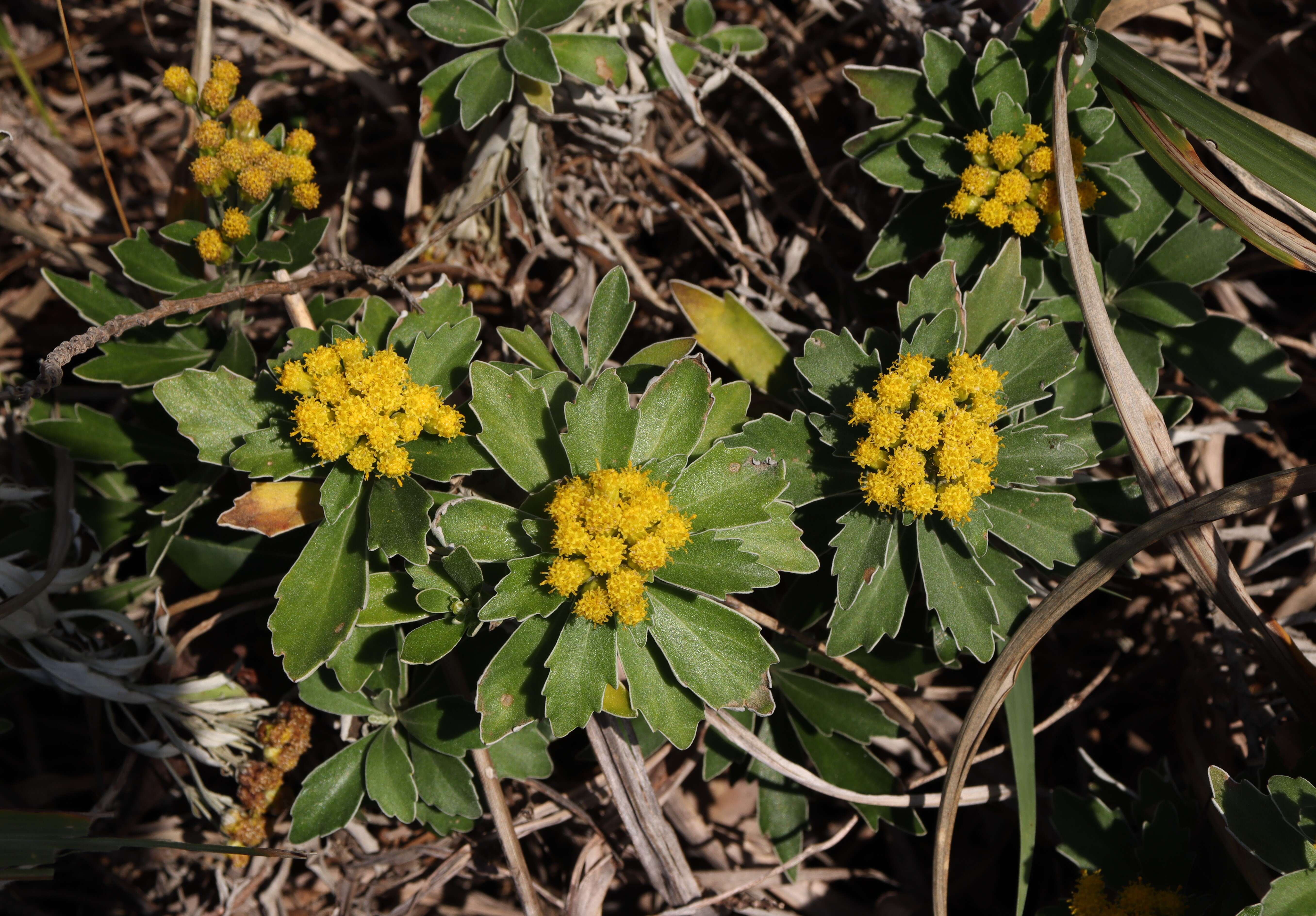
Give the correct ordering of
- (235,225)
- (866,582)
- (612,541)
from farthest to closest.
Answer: (235,225)
(866,582)
(612,541)

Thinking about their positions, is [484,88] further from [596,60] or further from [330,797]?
[330,797]

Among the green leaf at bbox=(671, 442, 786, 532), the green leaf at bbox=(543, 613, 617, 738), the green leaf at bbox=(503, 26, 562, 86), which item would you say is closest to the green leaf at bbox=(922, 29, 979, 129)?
the green leaf at bbox=(503, 26, 562, 86)

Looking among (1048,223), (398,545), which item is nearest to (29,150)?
(398,545)

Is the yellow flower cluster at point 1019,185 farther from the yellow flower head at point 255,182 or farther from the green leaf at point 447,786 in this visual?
the green leaf at point 447,786

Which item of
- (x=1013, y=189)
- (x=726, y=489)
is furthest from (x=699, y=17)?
(x=726, y=489)

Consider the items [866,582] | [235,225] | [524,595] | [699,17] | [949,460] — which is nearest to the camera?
[524,595]

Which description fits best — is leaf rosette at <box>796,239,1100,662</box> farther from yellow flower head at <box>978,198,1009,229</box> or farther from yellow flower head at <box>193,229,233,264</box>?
yellow flower head at <box>193,229,233,264</box>
